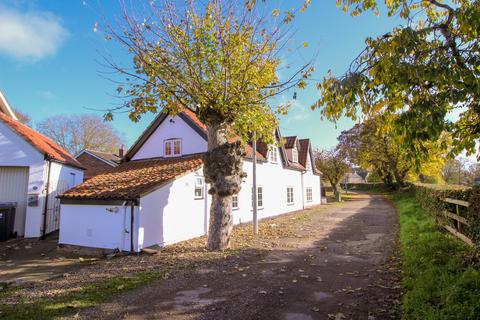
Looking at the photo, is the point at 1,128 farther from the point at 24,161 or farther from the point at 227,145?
the point at 227,145

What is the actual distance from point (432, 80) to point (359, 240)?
29.7 ft

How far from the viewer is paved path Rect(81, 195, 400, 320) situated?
5.17 m

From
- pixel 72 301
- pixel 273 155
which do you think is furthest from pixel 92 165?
pixel 72 301

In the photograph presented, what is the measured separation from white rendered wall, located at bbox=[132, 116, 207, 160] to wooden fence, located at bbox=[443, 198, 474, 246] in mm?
10705

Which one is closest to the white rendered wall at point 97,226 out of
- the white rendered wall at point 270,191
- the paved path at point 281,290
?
the paved path at point 281,290

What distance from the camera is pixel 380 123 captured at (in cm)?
507

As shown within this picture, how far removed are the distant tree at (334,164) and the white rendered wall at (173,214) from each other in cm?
3393

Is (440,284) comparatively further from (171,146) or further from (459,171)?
(459,171)

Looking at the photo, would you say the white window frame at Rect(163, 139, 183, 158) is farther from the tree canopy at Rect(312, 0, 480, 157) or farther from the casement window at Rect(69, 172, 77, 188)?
the tree canopy at Rect(312, 0, 480, 157)

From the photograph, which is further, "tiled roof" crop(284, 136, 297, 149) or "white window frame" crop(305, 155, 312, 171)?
"white window frame" crop(305, 155, 312, 171)

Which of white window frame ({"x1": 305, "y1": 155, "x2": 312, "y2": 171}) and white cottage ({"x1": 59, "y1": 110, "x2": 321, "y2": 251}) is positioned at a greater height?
white window frame ({"x1": 305, "y1": 155, "x2": 312, "y2": 171})

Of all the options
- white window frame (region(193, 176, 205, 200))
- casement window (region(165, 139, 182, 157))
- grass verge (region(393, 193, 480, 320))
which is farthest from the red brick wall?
grass verge (region(393, 193, 480, 320))

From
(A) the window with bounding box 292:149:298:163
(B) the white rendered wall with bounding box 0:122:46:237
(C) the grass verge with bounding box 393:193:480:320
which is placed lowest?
(C) the grass verge with bounding box 393:193:480:320

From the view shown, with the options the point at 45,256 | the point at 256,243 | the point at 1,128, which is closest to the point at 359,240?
the point at 256,243
